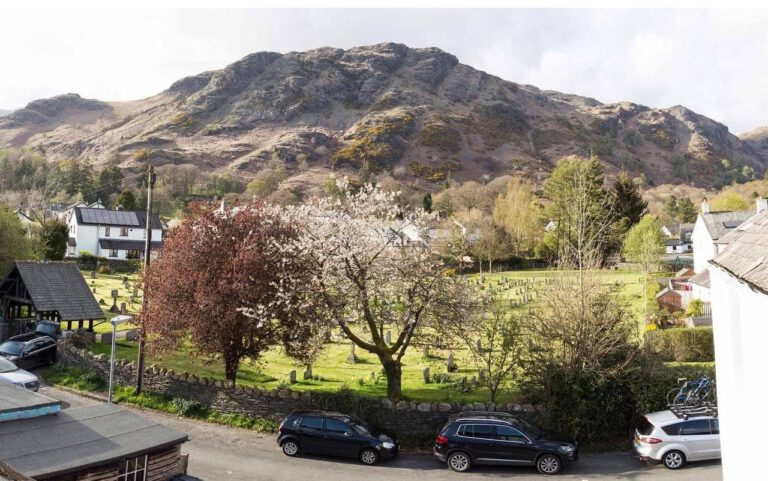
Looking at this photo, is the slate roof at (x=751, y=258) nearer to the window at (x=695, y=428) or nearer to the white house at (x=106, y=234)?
the window at (x=695, y=428)

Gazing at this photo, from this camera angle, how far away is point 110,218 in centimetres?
7312

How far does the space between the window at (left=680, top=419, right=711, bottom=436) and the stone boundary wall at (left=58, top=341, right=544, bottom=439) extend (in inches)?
163

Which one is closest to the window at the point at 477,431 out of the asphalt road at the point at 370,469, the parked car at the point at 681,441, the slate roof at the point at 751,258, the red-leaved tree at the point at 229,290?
the asphalt road at the point at 370,469

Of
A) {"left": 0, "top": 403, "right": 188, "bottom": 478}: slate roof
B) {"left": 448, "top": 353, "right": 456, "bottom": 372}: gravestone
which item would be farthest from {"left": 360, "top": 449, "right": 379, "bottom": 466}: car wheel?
{"left": 448, "top": 353, "right": 456, "bottom": 372}: gravestone

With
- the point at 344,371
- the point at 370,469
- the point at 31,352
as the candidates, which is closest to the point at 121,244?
the point at 31,352

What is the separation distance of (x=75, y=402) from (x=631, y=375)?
2140cm

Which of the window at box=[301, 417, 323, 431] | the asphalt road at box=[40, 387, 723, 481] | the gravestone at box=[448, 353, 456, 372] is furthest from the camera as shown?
the gravestone at box=[448, 353, 456, 372]

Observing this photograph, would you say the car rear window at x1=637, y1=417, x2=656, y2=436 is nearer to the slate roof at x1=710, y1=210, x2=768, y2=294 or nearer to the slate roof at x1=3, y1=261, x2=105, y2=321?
the slate roof at x1=710, y1=210, x2=768, y2=294

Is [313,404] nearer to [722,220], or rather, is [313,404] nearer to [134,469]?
[134,469]

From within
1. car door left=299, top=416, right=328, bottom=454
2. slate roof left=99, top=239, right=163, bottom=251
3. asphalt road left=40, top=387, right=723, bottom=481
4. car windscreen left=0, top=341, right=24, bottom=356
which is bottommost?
asphalt road left=40, top=387, right=723, bottom=481

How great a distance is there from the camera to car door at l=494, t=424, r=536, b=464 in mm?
14641

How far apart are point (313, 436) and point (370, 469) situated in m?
2.06

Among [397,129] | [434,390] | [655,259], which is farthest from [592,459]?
[397,129]

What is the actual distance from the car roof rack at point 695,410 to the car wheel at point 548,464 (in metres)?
4.01
